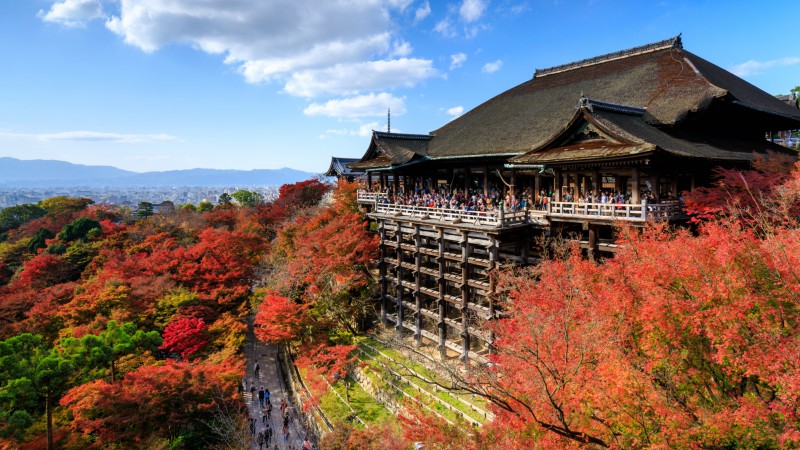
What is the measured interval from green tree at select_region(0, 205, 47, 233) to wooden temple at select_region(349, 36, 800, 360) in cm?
4863

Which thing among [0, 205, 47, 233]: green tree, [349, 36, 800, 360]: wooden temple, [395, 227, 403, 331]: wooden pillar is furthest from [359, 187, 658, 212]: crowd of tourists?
[0, 205, 47, 233]: green tree

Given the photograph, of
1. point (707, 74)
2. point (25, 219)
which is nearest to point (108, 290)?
point (707, 74)

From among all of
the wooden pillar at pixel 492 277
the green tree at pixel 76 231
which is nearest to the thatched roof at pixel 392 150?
the wooden pillar at pixel 492 277

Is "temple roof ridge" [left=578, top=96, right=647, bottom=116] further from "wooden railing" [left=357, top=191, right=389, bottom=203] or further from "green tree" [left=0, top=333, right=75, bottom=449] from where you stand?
"green tree" [left=0, top=333, right=75, bottom=449]

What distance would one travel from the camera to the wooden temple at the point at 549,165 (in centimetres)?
1569

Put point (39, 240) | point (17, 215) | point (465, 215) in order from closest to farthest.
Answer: point (465, 215) → point (39, 240) → point (17, 215)

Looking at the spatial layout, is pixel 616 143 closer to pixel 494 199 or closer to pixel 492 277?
pixel 492 277

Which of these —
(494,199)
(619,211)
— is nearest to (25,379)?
(619,211)

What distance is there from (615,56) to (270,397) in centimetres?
2818

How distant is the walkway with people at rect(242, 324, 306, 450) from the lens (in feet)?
64.4

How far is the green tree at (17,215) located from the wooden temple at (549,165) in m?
48.6

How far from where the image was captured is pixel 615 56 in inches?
999

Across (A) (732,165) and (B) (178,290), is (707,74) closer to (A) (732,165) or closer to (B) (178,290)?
(A) (732,165)

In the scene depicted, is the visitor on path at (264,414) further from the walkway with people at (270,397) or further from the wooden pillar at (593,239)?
the wooden pillar at (593,239)
